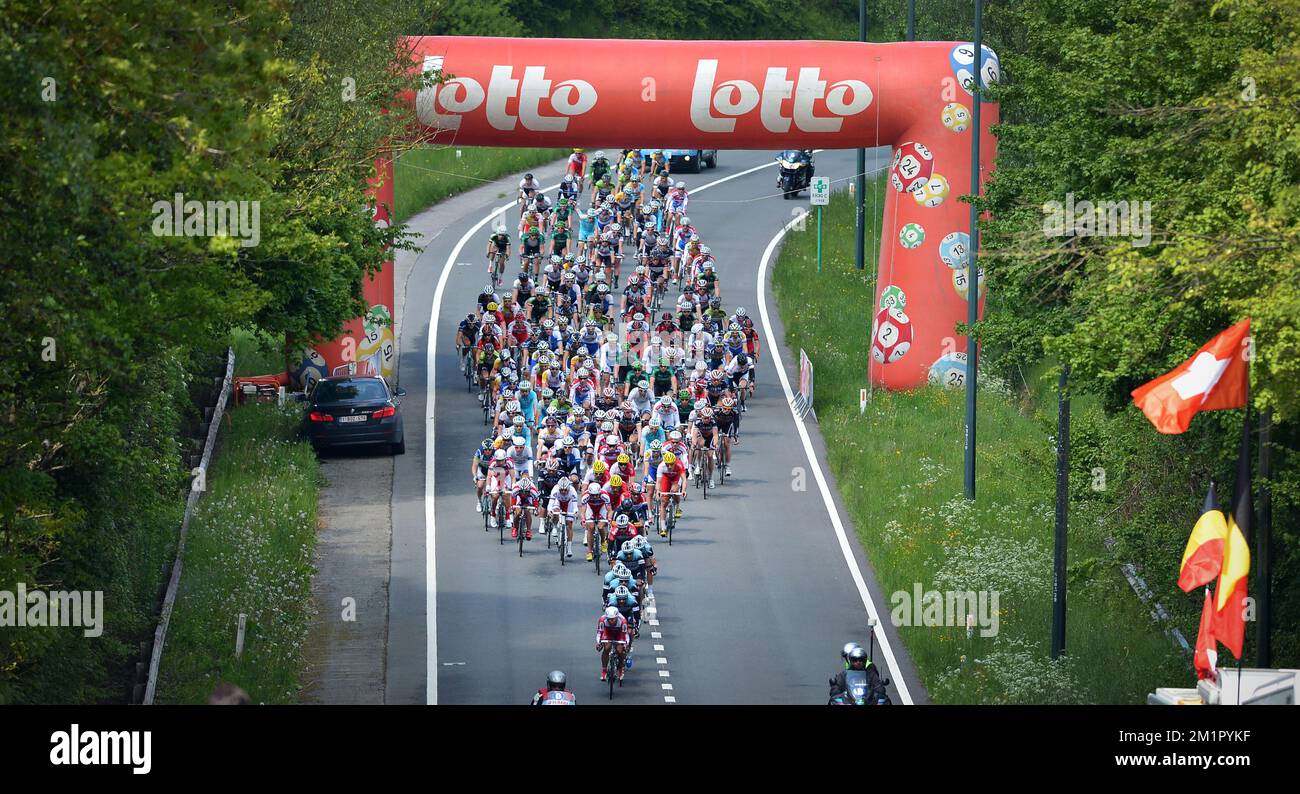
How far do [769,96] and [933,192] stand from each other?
3.38 metres

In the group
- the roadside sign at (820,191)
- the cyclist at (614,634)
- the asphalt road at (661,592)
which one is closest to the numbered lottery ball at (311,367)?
the asphalt road at (661,592)

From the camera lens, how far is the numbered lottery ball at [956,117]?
118 feet

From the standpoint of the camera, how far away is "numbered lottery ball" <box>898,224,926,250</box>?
120 ft

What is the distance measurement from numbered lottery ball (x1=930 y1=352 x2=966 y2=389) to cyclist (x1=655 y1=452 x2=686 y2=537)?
7464 mm

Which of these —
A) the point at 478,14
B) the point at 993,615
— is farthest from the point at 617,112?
the point at 478,14

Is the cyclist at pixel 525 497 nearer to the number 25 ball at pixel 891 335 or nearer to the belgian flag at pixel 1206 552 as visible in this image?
the number 25 ball at pixel 891 335

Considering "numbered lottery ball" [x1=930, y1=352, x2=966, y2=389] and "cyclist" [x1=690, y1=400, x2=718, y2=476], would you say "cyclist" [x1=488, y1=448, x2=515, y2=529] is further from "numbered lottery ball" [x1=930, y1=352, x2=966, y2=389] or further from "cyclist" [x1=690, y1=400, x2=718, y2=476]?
"numbered lottery ball" [x1=930, y1=352, x2=966, y2=389]

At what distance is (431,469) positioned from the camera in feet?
114

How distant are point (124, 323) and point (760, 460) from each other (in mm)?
A: 17762

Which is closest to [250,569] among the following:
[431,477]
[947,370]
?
[431,477]

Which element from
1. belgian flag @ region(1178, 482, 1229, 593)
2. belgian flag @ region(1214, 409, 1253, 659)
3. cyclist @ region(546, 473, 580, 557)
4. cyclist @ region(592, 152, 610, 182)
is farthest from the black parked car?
belgian flag @ region(1214, 409, 1253, 659)

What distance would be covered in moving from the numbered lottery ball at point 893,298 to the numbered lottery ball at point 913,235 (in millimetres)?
810

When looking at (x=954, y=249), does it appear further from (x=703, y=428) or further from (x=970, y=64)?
(x=703, y=428)
